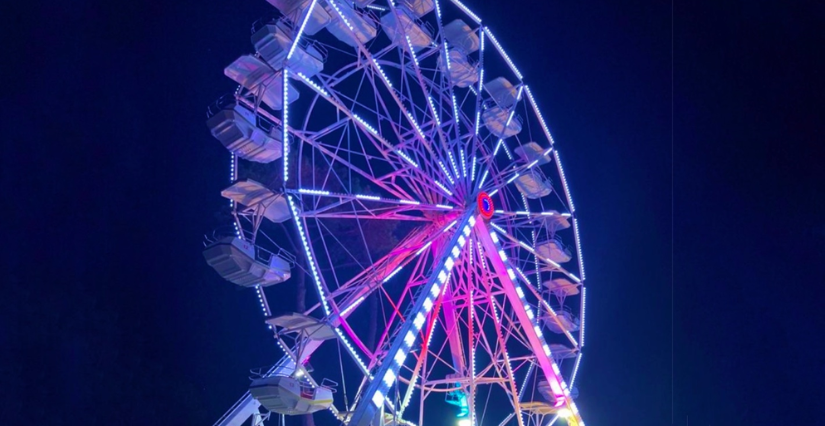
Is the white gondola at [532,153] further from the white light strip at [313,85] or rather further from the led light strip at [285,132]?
the led light strip at [285,132]

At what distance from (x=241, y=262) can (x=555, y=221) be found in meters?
7.41

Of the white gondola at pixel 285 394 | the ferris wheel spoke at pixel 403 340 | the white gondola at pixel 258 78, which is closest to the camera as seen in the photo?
the ferris wheel spoke at pixel 403 340

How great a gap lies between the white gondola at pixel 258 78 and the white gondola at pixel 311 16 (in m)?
0.88

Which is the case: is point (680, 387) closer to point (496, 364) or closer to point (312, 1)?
point (496, 364)

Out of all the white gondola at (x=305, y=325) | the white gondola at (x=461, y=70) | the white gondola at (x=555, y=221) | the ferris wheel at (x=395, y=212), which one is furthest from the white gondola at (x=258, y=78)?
the white gondola at (x=555, y=221)

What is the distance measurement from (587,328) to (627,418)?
2757 millimetres

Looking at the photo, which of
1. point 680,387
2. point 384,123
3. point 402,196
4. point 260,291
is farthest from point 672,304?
point 260,291

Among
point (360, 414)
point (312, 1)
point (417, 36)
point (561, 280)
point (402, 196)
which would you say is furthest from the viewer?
point (561, 280)

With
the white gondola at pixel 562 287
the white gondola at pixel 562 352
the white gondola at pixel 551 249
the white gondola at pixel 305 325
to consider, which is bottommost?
the white gondola at pixel 562 352

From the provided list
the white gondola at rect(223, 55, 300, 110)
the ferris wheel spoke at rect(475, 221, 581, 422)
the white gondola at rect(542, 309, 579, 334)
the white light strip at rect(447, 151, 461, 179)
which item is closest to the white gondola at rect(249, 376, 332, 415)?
the white gondola at rect(223, 55, 300, 110)

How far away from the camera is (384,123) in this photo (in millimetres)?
21031

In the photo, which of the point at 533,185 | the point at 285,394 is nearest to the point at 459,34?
the point at 533,185

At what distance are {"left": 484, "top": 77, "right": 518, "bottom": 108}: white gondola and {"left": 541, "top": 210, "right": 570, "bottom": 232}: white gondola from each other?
2.40 m

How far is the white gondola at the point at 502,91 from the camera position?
15102 millimetres
